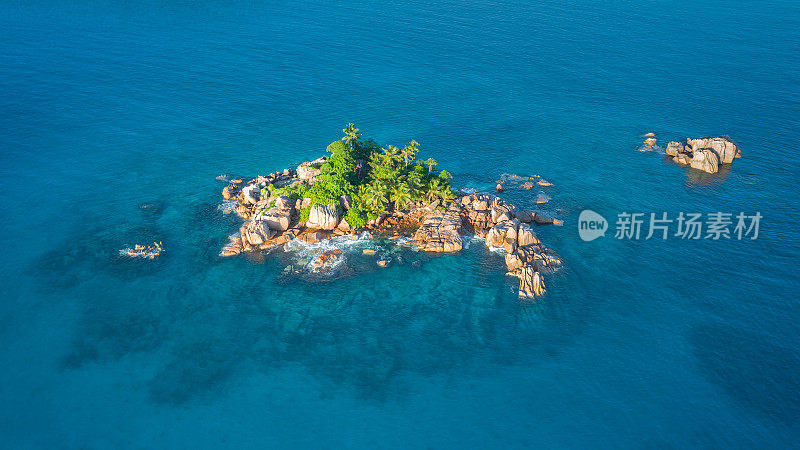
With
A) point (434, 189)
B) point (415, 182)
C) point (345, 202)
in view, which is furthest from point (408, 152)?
point (345, 202)

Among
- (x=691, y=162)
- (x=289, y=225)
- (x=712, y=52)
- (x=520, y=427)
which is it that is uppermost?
(x=712, y=52)

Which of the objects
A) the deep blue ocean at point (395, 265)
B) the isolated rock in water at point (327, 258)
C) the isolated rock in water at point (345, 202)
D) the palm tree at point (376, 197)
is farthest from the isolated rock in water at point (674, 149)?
the isolated rock in water at point (327, 258)

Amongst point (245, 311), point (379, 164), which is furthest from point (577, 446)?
point (379, 164)

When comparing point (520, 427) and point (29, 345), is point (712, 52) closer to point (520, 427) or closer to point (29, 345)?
point (520, 427)

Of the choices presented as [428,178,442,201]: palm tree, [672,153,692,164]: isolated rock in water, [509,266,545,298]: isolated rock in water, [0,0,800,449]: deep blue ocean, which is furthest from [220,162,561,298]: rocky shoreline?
[672,153,692,164]: isolated rock in water

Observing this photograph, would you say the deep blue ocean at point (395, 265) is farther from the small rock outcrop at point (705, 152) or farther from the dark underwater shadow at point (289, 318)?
the small rock outcrop at point (705, 152)

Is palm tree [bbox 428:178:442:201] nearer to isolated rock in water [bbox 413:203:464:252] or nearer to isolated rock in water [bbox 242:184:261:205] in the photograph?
isolated rock in water [bbox 413:203:464:252]

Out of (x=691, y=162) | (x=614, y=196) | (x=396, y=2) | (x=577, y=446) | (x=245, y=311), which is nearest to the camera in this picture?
(x=577, y=446)
